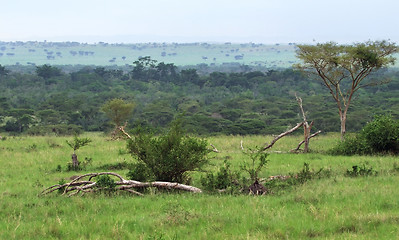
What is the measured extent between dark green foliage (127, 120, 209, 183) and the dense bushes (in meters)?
6.51

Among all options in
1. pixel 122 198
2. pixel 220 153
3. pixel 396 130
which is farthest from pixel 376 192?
pixel 220 153

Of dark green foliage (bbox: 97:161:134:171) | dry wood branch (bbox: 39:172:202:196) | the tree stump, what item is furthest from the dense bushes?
dry wood branch (bbox: 39:172:202:196)

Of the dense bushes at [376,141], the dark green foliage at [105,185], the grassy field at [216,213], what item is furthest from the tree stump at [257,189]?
the dense bushes at [376,141]

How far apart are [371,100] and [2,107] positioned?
115ft

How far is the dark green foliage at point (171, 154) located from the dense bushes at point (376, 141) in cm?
651

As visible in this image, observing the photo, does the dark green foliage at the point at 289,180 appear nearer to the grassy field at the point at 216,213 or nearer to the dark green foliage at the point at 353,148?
the grassy field at the point at 216,213

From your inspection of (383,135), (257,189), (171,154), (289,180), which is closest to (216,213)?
(257,189)

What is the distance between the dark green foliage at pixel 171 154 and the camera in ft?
27.6

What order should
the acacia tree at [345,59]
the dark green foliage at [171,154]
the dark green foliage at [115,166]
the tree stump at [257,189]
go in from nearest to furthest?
the tree stump at [257,189] → the dark green foliage at [171,154] → the dark green foliage at [115,166] → the acacia tree at [345,59]

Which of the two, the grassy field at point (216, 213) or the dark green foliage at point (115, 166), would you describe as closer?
the grassy field at point (216, 213)

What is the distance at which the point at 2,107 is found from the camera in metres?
40.1

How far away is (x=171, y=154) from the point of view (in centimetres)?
842

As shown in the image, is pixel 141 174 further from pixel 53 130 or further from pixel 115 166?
pixel 53 130

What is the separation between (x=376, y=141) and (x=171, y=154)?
7.35 m
